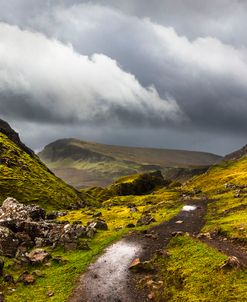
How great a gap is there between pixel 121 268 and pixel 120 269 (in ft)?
1.30

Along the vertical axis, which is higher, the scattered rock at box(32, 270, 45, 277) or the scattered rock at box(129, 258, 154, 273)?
the scattered rock at box(129, 258, 154, 273)

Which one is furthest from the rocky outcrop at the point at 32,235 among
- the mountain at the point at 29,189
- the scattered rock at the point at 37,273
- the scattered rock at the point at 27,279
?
the mountain at the point at 29,189

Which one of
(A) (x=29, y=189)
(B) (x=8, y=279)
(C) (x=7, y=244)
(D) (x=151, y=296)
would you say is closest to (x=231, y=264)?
(D) (x=151, y=296)

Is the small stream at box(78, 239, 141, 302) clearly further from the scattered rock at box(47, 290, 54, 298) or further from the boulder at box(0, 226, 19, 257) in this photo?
the boulder at box(0, 226, 19, 257)

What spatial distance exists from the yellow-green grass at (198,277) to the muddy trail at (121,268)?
10.7 ft

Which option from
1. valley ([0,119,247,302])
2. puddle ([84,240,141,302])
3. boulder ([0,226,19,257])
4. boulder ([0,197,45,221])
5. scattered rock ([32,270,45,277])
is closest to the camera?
valley ([0,119,247,302])

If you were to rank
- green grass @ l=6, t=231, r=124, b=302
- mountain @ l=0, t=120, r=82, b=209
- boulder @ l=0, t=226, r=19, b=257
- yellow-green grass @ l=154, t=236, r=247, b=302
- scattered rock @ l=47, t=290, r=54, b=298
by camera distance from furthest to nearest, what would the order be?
mountain @ l=0, t=120, r=82, b=209, boulder @ l=0, t=226, r=19, b=257, scattered rock @ l=47, t=290, r=54, b=298, green grass @ l=6, t=231, r=124, b=302, yellow-green grass @ l=154, t=236, r=247, b=302

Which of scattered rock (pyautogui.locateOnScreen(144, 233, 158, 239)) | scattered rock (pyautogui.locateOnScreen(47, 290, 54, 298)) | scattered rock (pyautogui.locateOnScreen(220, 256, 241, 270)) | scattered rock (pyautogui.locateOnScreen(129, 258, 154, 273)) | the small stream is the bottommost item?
scattered rock (pyautogui.locateOnScreen(47, 290, 54, 298))

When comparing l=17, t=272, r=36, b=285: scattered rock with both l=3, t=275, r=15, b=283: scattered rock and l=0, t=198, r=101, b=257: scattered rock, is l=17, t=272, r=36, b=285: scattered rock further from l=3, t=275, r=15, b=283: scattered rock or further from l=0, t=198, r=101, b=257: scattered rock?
l=0, t=198, r=101, b=257: scattered rock

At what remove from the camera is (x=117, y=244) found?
215 feet

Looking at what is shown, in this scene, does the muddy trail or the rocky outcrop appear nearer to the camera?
the muddy trail

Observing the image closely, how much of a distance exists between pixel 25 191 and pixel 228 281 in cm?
14126

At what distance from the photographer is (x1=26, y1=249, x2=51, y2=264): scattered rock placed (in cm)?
5462

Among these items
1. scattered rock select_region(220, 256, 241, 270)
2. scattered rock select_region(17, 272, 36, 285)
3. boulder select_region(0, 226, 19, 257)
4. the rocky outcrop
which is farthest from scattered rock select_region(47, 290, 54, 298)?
scattered rock select_region(220, 256, 241, 270)
